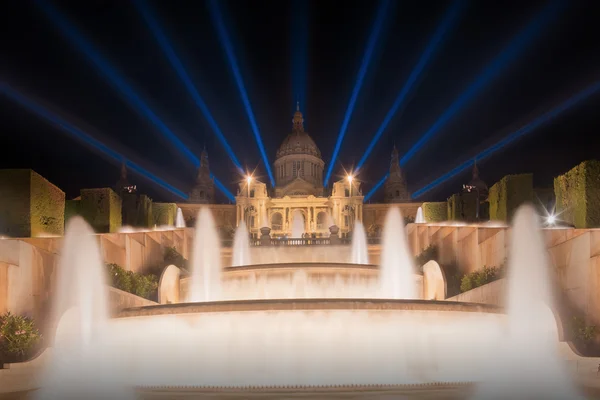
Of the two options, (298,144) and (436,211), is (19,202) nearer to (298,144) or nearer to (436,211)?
(436,211)

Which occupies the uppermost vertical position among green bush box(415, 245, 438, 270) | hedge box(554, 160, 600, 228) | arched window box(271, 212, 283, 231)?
arched window box(271, 212, 283, 231)

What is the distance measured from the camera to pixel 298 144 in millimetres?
95500

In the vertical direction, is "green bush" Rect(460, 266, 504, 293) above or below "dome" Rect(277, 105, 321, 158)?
below

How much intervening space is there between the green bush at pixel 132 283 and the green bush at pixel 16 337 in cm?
446

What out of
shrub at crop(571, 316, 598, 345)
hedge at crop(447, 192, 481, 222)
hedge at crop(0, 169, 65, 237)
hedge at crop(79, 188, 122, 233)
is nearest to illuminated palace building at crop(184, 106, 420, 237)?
hedge at crop(447, 192, 481, 222)

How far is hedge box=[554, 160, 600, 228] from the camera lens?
17.6 m

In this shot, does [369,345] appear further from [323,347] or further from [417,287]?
[417,287]

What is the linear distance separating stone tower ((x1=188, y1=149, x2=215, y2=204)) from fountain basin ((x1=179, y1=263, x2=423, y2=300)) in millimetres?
64385

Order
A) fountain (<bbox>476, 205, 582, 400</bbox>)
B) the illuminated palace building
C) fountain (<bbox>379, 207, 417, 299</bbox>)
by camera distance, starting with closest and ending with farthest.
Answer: fountain (<bbox>476, 205, 582, 400</bbox>) < fountain (<bbox>379, 207, 417, 299</bbox>) < the illuminated palace building

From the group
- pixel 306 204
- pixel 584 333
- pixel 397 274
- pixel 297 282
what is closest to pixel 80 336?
pixel 297 282

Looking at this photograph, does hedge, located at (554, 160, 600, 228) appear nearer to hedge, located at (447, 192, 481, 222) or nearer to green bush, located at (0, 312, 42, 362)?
hedge, located at (447, 192, 481, 222)

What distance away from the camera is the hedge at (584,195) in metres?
17.6

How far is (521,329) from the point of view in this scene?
12.8 meters

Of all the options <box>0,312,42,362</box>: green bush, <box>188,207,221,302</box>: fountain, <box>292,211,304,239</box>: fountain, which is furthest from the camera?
<box>292,211,304,239</box>: fountain
